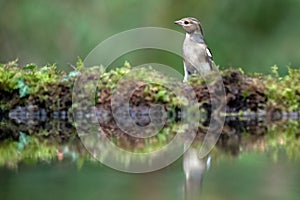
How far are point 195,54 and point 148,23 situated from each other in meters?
5.91

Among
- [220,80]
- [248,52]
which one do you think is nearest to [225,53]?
[248,52]

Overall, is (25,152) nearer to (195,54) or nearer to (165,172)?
(165,172)

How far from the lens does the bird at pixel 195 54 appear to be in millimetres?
7379

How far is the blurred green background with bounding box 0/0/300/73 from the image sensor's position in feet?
43.7

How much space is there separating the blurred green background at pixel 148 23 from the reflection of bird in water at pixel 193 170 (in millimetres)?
8112

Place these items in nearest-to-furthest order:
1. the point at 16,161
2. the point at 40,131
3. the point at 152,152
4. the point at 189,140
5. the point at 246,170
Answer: the point at 246,170, the point at 16,161, the point at 152,152, the point at 189,140, the point at 40,131

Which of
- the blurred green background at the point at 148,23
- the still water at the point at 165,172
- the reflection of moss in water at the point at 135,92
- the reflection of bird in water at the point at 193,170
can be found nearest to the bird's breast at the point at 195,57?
the reflection of moss in water at the point at 135,92

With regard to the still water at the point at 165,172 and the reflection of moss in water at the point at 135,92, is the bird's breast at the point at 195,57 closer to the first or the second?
the reflection of moss in water at the point at 135,92

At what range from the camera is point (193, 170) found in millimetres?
4586

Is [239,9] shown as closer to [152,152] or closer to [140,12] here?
[140,12]

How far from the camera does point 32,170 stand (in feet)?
15.4

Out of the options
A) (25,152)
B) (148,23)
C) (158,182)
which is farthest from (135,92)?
(148,23)

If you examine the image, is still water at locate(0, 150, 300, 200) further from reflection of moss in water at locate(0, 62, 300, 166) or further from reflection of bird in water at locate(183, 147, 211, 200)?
reflection of moss in water at locate(0, 62, 300, 166)

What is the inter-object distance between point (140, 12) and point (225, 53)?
57.4 inches
